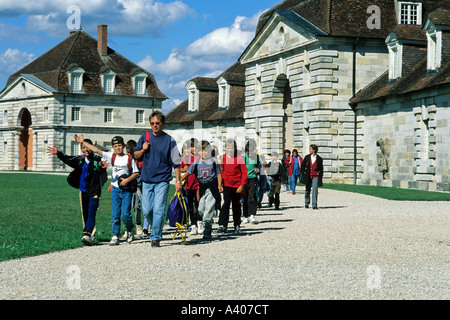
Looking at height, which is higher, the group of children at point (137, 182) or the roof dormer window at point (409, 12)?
the roof dormer window at point (409, 12)

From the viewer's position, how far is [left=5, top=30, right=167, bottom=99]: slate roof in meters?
68.8

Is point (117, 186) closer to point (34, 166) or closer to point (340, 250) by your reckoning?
point (340, 250)

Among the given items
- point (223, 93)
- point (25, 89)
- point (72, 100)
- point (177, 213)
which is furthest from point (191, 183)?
point (25, 89)

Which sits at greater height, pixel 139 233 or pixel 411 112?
pixel 411 112

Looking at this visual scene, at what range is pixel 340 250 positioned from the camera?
11.2 m

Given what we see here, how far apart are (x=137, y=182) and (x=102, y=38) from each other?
61.5 m

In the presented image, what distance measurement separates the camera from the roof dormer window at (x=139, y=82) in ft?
238

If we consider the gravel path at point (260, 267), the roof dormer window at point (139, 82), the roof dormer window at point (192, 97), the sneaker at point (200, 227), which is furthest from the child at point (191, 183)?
the roof dormer window at point (139, 82)

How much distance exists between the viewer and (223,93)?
5447 cm

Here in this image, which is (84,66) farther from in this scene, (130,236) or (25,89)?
(130,236)

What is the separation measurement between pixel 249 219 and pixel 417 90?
53.0ft

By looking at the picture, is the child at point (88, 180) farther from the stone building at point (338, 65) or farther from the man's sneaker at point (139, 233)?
the stone building at point (338, 65)

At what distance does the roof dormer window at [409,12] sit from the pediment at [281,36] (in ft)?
14.3

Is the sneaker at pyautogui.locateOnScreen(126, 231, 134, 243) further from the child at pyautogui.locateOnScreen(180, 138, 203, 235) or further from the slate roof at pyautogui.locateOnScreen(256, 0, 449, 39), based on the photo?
the slate roof at pyautogui.locateOnScreen(256, 0, 449, 39)
